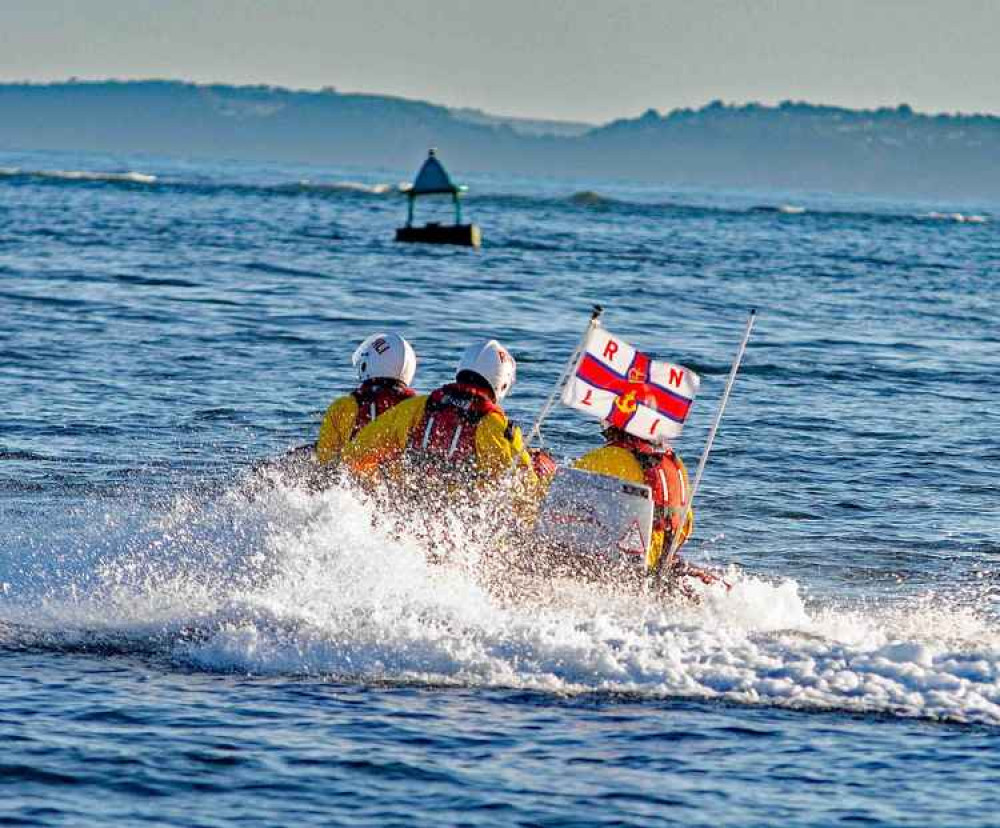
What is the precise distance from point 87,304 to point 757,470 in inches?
649

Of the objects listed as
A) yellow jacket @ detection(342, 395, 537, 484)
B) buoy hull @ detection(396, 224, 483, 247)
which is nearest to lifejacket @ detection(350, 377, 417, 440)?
yellow jacket @ detection(342, 395, 537, 484)

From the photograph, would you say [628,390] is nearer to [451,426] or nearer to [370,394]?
[451,426]

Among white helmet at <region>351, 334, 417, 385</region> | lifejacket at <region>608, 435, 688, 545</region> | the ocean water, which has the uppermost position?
white helmet at <region>351, 334, 417, 385</region>

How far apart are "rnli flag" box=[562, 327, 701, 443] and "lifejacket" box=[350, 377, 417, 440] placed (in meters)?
1.60

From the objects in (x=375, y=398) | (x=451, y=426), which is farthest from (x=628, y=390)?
(x=375, y=398)

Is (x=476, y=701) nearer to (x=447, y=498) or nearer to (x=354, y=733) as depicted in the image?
(x=354, y=733)

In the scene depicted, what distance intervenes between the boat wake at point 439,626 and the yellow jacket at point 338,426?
1.46 feet

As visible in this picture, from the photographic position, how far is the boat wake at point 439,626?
895 cm

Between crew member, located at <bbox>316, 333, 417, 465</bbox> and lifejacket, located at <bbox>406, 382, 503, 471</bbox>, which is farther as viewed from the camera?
crew member, located at <bbox>316, 333, 417, 465</bbox>

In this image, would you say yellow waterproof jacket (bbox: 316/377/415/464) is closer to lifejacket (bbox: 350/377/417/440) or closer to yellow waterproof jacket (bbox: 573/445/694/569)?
lifejacket (bbox: 350/377/417/440)

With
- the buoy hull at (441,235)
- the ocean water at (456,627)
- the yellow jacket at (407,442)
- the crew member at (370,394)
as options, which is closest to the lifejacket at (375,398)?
the crew member at (370,394)

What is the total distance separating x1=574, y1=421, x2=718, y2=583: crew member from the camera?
10.3 m

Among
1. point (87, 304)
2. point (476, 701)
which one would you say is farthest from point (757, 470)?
point (87, 304)

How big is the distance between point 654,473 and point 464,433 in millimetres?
1158
